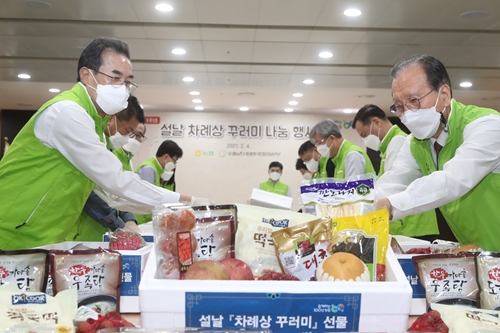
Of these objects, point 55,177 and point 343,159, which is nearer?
point 55,177

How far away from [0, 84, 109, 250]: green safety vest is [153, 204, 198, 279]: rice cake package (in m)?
0.79

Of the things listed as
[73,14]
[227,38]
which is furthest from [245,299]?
[227,38]

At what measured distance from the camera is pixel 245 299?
1.04 meters

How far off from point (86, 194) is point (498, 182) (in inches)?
65.3

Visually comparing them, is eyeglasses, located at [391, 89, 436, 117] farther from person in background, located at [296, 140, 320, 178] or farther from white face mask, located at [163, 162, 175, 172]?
person in background, located at [296, 140, 320, 178]

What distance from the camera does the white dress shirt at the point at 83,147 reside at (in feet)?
6.02

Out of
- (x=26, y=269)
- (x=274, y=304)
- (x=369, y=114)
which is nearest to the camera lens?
(x=274, y=304)

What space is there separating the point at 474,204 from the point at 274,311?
1254 mm

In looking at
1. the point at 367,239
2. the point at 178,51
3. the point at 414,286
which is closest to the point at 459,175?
the point at 414,286

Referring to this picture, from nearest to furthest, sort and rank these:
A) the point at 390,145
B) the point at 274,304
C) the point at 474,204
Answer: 1. the point at 274,304
2. the point at 474,204
3. the point at 390,145

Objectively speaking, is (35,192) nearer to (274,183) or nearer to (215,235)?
(215,235)

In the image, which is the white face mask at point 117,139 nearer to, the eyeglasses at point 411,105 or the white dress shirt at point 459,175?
the eyeglasses at point 411,105

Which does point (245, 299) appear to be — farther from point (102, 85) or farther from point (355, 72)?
point (355, 72)

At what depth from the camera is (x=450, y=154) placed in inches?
80.4
